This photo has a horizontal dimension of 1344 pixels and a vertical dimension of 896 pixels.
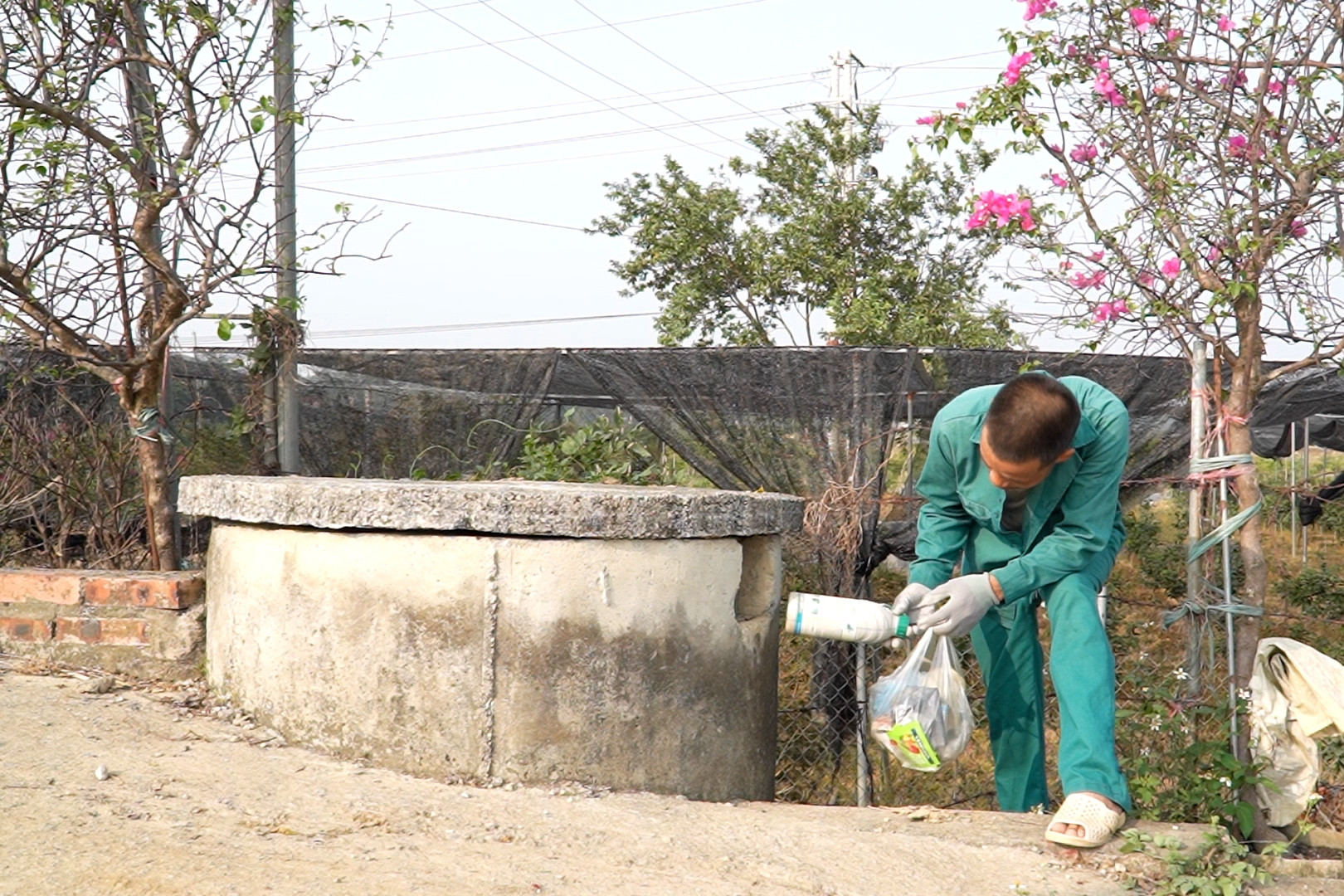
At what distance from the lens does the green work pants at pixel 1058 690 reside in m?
3.18

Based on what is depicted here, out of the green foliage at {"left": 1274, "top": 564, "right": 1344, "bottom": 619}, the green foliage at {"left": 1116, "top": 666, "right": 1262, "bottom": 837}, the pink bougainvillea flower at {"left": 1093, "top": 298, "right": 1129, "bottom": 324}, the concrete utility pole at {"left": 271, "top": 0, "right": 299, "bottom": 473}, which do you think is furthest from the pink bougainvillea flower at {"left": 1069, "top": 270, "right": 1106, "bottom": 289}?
the green foliage at {"left": 1274, "top": 564, "right": 1344, "bottom": 619}

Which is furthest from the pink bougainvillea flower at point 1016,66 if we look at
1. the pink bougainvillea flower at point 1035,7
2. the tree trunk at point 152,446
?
the tree trunk at point 152,446

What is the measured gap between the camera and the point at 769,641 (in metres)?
3.79

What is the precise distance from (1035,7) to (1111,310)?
1.17m

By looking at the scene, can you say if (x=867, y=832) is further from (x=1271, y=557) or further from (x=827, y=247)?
(x=827, y=247)

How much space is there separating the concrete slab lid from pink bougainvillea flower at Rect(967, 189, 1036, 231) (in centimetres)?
161

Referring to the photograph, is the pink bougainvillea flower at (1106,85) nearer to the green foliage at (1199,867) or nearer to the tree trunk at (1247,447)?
the tree trunk at (1247,447)

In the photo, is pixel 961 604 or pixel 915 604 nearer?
pixel 961 604

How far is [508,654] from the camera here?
3.40 meters

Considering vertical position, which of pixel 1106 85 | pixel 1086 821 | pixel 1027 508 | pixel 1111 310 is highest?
pixel 1106 85

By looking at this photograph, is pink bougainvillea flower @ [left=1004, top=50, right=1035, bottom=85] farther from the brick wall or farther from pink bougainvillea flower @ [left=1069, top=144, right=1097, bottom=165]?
the brick wall

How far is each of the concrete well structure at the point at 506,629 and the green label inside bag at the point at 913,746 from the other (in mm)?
526

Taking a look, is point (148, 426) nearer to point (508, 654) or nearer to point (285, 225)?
point (285, 225)

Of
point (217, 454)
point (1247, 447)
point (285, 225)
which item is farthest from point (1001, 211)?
point (217, 454)
